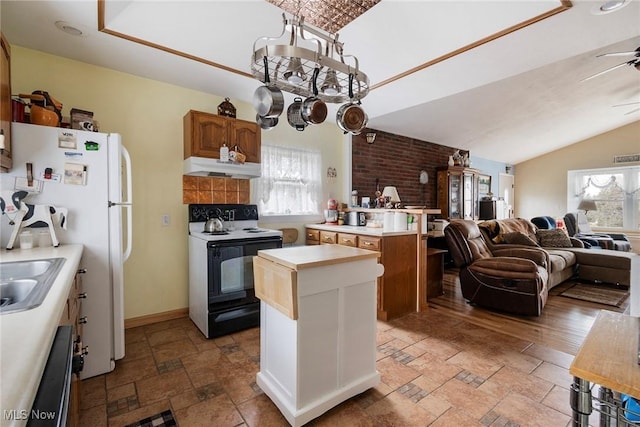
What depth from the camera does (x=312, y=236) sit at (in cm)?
401

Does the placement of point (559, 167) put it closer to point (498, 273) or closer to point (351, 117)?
point (498, 273)

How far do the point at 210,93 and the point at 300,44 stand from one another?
1.39 m

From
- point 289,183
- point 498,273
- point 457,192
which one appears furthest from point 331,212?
point 457,192

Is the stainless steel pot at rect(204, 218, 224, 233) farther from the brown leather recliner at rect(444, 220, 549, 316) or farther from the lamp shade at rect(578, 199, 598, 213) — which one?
the lamp shade at rect(578, 199, 598, 213)

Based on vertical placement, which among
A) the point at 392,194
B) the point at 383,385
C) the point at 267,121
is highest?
the point at 267,121

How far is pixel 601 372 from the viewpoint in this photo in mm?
804

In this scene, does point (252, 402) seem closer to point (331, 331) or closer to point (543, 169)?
point (331, 331)

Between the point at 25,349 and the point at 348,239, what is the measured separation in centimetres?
291

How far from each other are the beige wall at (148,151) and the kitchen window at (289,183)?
3.01ft

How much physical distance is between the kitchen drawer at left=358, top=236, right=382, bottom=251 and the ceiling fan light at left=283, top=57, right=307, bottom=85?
1788mm

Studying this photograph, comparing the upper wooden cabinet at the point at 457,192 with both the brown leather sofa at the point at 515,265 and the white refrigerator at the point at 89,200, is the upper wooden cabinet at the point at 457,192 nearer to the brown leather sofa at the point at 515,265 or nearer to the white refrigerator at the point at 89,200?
the brown leather sofa at the point at 515,265

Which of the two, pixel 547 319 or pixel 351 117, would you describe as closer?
pixel 351 117

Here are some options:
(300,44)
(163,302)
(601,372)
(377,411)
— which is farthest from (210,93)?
(601,372)

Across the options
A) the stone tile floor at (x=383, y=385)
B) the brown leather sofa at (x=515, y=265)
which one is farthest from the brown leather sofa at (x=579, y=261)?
the stone tile floor at (x=383, y=385)
